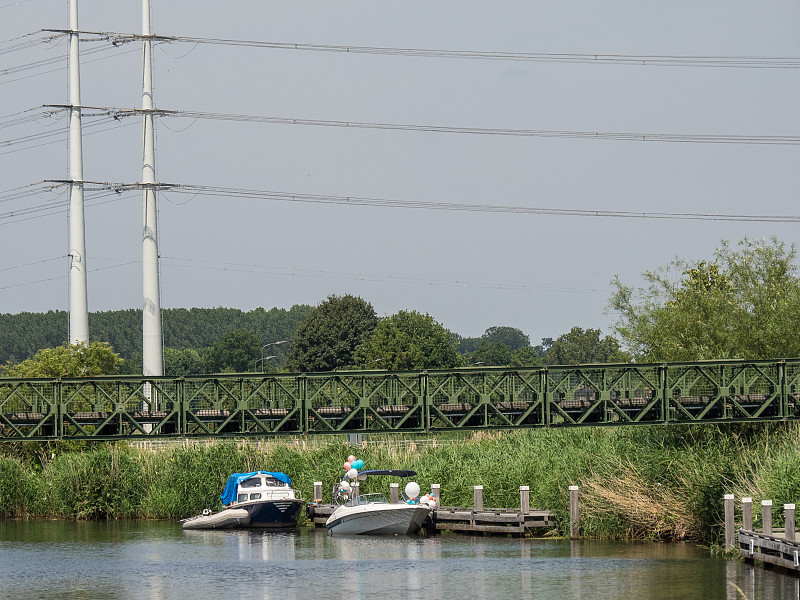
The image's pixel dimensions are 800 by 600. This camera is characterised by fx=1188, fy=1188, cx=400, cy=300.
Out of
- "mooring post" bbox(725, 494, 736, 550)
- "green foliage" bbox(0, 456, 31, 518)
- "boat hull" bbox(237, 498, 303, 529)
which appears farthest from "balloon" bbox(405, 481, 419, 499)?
"green foliage" bbox(0, 456, 31, 518)

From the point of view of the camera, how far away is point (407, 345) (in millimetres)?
149250

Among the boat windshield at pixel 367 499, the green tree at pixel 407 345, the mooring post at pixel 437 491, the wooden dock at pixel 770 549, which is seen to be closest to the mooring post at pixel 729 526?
the wooden dock at pixel 770 549

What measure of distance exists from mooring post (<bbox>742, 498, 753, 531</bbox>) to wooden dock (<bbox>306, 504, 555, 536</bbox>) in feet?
42.8

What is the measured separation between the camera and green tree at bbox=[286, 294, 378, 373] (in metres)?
156

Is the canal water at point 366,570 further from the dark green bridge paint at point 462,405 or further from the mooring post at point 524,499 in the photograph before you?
the dark green bridge paint at point 462,405

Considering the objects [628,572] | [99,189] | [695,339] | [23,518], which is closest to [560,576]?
[628,572]

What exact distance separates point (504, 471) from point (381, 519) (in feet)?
21.3

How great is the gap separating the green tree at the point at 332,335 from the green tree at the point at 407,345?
248 centimetres

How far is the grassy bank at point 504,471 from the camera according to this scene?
48750 millimetres

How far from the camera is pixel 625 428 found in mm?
54906

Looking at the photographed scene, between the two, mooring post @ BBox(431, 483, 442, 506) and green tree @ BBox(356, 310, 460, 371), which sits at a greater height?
green tree @ BBox(356, 310, 460, 371)

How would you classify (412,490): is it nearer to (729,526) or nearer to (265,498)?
(265,498)

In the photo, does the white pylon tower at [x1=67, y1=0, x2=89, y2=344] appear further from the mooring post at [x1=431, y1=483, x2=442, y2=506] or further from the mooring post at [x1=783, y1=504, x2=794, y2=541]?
the mooring post at [x1=783, y1=504, x2=794, y2=541]

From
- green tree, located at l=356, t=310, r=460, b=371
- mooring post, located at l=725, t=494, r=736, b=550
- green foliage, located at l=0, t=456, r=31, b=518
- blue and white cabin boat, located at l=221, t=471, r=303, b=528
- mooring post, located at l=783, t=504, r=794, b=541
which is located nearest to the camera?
mooring post, located at l=783, t=504, r=794, b=541
